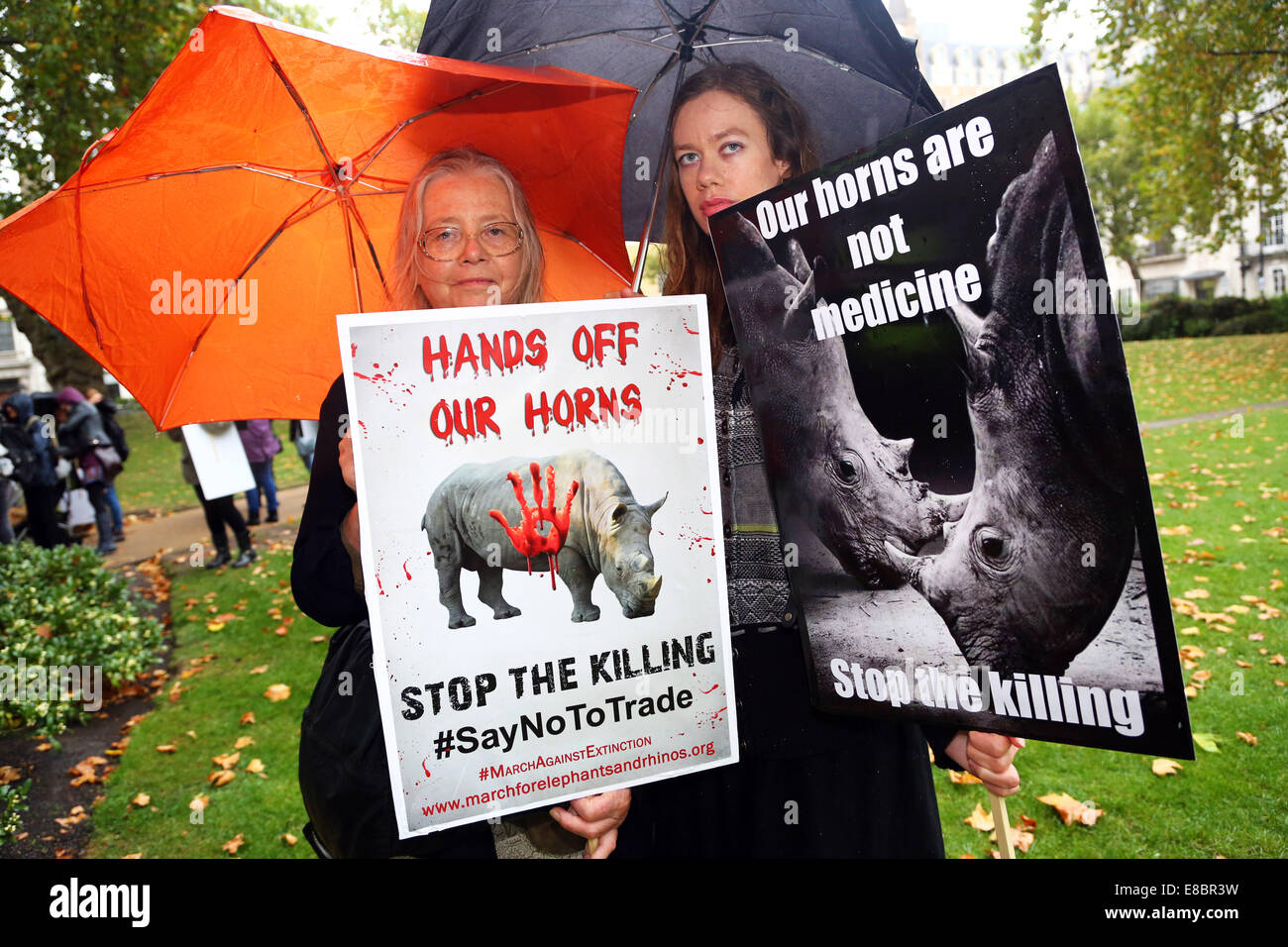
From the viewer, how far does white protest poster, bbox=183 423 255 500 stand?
6.92 meters

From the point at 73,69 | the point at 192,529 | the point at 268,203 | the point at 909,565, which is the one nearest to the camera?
the point at 909,565

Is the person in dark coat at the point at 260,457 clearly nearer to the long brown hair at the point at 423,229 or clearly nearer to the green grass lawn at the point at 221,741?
the green grass lawn at the point at 221,741

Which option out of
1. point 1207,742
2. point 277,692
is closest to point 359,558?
point 1207,742

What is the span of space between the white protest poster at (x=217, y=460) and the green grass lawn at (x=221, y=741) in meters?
1.08

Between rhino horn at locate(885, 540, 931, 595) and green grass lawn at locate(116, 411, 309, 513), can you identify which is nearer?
rhino horn at locate(885, 540, 931, 595)

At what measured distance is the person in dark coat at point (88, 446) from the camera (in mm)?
9852

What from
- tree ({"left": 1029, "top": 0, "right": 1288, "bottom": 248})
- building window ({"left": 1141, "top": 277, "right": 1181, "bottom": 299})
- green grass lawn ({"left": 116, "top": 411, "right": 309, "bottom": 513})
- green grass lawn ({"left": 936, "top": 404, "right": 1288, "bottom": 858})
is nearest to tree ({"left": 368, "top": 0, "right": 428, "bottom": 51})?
green grass lawn ({"left": 116, "top": 411, "right": 309, "bottom": 513})

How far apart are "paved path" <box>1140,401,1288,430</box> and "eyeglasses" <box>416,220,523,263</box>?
43.7ft

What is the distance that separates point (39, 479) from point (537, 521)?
9.57m

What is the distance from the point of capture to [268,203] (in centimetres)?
211

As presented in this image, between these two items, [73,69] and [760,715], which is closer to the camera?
[760,715]

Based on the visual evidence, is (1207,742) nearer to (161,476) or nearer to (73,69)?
(73,69)

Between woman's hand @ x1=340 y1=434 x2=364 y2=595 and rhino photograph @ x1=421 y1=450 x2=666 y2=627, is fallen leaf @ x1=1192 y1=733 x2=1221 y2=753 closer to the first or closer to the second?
rhino photograph @ x1=421 y1=450 x2=666 y2=627

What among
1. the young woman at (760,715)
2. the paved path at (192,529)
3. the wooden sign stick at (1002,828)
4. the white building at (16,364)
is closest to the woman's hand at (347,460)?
the young woman at (760,715)
